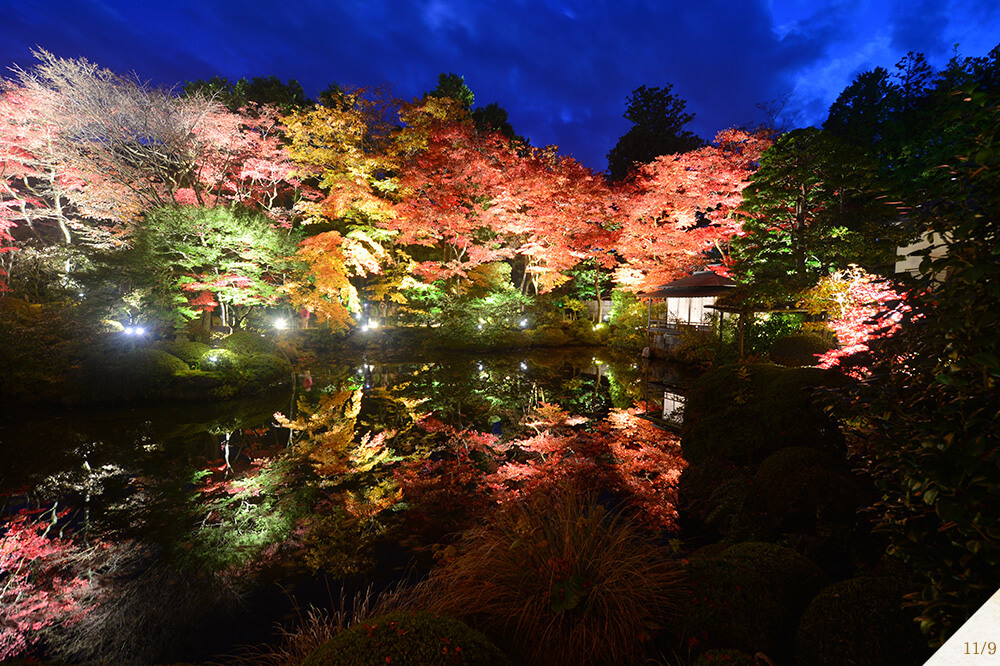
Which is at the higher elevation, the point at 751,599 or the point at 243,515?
the point at 751,599

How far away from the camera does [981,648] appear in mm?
1191

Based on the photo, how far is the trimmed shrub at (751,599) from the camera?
2.03 metres

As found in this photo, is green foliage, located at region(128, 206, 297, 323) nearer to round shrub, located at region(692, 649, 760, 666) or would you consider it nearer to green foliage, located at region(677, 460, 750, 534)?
green foliage, located at region(677, 460, 750, 534)

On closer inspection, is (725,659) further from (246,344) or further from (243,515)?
(246,344)

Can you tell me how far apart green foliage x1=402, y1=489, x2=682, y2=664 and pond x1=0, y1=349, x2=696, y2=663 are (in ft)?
4.94

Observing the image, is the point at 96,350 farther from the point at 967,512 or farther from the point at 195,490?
the point at 967,512

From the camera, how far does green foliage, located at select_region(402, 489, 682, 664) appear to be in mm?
2189

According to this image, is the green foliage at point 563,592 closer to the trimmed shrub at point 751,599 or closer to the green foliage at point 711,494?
the trimmed shrub at point 751,599

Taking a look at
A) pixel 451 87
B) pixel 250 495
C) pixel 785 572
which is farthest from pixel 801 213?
pixel 451 87

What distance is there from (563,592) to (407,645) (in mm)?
984

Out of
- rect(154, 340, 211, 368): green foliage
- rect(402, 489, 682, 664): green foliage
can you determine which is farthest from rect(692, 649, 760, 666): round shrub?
rect(154, 340, 211, 368): green foliage

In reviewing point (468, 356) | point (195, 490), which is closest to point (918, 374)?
point (195, 490)

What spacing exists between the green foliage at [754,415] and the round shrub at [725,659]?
2911 millimetres

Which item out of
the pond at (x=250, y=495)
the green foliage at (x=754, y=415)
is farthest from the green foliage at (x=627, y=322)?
the green foliage at (x=754, y=415)
